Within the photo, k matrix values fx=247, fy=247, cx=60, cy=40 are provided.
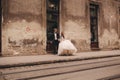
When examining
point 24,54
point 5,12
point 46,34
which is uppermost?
point 5,12

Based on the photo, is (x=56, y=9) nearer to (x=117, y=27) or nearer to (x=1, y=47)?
(x=1, y=47)

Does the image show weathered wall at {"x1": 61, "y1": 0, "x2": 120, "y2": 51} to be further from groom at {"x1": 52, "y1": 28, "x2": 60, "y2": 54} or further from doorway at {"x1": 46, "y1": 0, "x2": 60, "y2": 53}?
groom at {"x1": 52, "y1": 28, "x2": 60, "y2": 54}

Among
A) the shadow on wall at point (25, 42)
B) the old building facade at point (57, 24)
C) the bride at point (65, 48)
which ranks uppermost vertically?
the old building facade at point (57, 24)

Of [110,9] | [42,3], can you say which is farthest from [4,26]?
[110,9]

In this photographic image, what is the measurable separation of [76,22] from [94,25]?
8.93ft

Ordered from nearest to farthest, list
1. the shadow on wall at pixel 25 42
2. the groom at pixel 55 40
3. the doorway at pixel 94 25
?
1. the shadow on wall at pixel 25 42
2. the groom at pixel 55 40
3. the doorway at pixel 94 25

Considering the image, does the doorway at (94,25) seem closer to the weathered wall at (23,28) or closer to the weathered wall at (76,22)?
the weathered wall at (76,22)

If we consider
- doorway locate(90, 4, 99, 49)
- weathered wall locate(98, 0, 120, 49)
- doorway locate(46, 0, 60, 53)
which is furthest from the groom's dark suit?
weathered wall locate(98, 0, 120, 49)

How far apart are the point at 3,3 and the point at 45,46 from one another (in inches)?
142

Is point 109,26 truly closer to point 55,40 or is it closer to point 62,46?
point 55,40

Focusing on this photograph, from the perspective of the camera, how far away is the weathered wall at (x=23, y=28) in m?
12.7

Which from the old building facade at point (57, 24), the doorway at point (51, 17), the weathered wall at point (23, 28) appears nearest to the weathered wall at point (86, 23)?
the old building facade at point (57, 24)

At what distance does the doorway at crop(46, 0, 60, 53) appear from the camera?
14937 millimetres

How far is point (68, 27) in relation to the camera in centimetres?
1611
